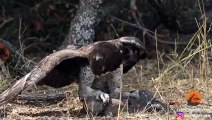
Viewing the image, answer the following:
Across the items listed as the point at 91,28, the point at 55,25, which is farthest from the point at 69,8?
the point at 91,28

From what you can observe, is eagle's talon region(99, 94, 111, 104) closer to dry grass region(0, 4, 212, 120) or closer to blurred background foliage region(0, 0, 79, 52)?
dry grass region(0, 4, 212, 120)

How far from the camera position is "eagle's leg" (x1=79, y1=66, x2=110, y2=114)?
3.91 meters

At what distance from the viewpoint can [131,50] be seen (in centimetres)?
412

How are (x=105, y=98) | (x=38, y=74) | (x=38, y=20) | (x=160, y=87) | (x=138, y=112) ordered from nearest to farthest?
(x=38, y=74)
(x=105, y=98)
(x=138, y=112)
(x=160, y=87)
(x=38, y=20)

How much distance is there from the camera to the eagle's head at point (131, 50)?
4.10 metres

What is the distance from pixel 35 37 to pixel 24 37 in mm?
166

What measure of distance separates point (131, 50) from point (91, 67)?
1.13 ft

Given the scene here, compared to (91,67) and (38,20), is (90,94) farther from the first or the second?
(38,20)

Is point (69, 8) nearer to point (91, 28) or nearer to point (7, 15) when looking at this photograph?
point (7, 15)

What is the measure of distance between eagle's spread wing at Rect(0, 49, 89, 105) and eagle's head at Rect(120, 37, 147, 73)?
0.32 m

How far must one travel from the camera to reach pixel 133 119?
12.8 ft

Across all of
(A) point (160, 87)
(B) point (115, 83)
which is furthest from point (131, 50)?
(A) point (160, 87)

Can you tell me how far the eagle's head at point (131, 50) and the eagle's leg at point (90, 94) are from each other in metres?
0.30

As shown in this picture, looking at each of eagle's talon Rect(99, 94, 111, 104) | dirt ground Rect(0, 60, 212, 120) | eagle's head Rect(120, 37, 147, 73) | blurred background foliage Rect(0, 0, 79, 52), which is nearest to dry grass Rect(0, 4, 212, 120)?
dirt ground Rect(0, 60, 212, 120)
